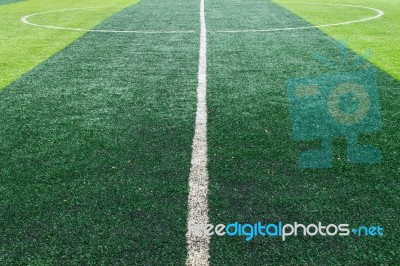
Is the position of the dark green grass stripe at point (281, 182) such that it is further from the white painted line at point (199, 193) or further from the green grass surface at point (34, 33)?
the green grass surface at point (34, 33)

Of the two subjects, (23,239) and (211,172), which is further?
(211,172)

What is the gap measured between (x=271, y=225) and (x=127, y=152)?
139cm

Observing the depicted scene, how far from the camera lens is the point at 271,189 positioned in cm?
289

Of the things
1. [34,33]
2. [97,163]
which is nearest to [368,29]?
[34,33]

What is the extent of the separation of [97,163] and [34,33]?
6.79 m

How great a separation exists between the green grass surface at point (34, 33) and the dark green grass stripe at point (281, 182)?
2.91 m

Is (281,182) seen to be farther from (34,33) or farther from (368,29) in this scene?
(34,33)

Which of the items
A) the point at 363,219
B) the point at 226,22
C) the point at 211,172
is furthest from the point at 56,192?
the point at 226,22

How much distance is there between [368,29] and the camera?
905 centimetres

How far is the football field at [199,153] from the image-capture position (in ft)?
7.82

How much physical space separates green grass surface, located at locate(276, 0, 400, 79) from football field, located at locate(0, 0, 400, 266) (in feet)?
0.28

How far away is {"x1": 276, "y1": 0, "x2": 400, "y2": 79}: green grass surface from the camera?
655cm

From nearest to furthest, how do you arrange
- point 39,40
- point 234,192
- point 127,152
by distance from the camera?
point 234,192
point 127,152
point 39,40

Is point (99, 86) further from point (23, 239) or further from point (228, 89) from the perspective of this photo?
point (23, 239)
